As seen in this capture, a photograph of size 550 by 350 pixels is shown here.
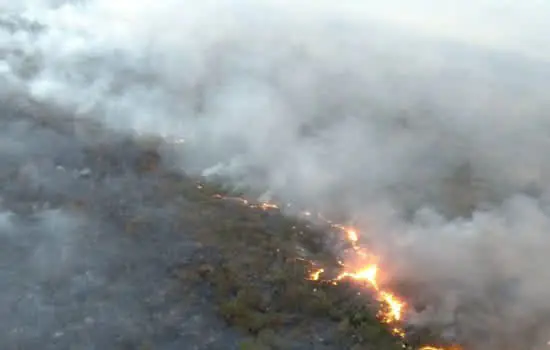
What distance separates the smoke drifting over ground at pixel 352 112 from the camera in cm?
1352

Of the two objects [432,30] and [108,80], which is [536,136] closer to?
[432,30]

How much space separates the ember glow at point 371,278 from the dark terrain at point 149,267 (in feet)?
0.73

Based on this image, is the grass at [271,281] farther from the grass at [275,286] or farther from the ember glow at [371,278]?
the ember glow at [371,278]

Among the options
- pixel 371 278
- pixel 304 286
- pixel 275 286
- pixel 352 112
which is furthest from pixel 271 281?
pixel 352 112

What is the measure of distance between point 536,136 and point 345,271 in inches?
267

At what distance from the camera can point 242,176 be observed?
16312 millimetres

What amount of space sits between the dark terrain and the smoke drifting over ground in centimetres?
116

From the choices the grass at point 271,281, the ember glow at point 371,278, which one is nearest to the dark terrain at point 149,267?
the grass at point 271,281

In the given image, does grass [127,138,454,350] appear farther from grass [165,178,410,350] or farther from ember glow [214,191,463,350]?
ember glow [214,191,463,350]

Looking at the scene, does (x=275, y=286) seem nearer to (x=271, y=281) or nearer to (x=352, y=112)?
(x=271, y=281)

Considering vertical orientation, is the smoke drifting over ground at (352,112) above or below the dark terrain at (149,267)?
above

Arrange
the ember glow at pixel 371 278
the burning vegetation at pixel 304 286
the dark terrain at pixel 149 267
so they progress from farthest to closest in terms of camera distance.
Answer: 1. the ember glow at pixel 371 278
2. the burning vegetation at pixel 304 286
3. the dark terrain at pixel 149 267

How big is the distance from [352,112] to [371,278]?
672cm

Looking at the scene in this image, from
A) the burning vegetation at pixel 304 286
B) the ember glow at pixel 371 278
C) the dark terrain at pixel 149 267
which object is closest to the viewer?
the dark terrain at pixel 149 267
